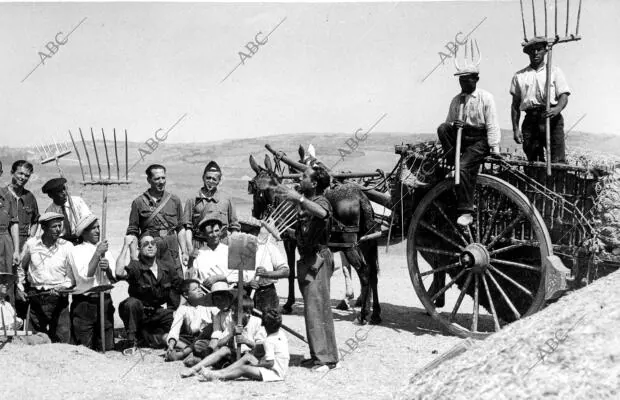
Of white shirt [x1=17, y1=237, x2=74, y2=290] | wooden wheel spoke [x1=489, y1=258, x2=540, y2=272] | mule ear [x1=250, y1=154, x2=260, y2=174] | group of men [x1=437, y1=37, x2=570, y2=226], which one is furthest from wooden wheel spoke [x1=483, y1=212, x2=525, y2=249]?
white shirt [x1=17, y1=237, x2=74, y2=290]

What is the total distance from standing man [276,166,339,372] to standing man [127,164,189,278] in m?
1.58

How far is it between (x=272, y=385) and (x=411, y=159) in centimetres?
344

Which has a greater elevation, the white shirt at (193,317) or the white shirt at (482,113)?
the white shirt at (482,113)

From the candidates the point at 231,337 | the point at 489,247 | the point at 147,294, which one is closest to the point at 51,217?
the point at 147,294

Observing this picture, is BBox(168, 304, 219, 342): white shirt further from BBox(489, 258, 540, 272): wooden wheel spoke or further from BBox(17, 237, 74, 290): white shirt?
BBox(489, 258, 540, 272): wooden wheel spoke

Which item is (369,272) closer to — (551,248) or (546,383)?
(551,248)

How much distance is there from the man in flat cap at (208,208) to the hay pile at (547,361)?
4.11m

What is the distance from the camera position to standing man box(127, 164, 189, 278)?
7770 mm

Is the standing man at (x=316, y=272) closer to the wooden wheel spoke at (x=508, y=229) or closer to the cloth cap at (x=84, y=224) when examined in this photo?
the wooden wheel spoke at (x=508, y=229)

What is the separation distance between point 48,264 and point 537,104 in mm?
5361

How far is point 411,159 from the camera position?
8.55m

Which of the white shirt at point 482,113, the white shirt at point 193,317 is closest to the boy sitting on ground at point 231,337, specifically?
the white shirt at point 193,317

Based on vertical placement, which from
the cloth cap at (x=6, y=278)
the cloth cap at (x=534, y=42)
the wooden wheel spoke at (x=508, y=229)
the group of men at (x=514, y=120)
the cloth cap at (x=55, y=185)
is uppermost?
the cloth cap at (x=534, y=42)

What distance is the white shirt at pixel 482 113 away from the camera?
771 cm
